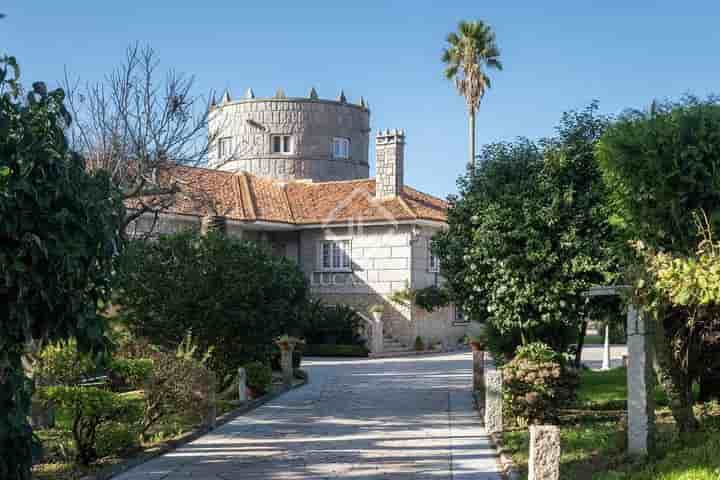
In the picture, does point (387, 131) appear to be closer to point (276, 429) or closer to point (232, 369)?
point (232, 369)

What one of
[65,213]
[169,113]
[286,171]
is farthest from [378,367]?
[65,213]

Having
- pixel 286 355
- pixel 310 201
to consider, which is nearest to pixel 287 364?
pixel 286 355

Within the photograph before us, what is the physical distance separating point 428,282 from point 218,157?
12284mm

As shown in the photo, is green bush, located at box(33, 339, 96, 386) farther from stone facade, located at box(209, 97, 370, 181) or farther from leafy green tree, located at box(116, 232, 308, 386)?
stone facade, located at box(209, 97, 370, 181)

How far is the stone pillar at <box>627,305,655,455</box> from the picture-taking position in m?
9.76

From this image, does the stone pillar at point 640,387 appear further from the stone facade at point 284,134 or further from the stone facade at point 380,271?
the stone facade at point 284,134

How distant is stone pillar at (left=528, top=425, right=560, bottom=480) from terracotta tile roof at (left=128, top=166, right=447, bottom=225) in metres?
24.6

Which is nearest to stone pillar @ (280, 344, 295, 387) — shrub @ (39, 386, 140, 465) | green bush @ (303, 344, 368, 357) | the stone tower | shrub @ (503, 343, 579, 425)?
shrub @ (503, 343, 579, 425)

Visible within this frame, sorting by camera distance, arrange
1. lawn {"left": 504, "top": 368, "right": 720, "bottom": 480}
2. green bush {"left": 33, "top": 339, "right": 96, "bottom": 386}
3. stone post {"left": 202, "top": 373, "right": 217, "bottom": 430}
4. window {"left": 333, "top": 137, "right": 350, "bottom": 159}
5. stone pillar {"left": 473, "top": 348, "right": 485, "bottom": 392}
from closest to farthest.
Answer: lawn {"left": 504, "top": 368, "right": 720, "bottom": 480} → green bush {"left": 33, "top": 339, "right": 96, "bottom": 386} → stone post {"left": 202, "top": 373, "right": 217, "bottom": 430} → stone pillar {"left": 473, "top": 348, "right": 485, "bottom": 392} → window {"left": 333, "top": 137, "right": 350, "bottom": 159}

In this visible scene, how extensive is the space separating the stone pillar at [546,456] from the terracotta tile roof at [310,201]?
24642 millimetres

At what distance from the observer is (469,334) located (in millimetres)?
37375

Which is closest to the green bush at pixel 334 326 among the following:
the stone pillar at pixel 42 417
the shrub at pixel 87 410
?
the stone pillar at pixel 42 417

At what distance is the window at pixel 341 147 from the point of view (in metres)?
45.5

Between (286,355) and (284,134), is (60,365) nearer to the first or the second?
(286,355)
